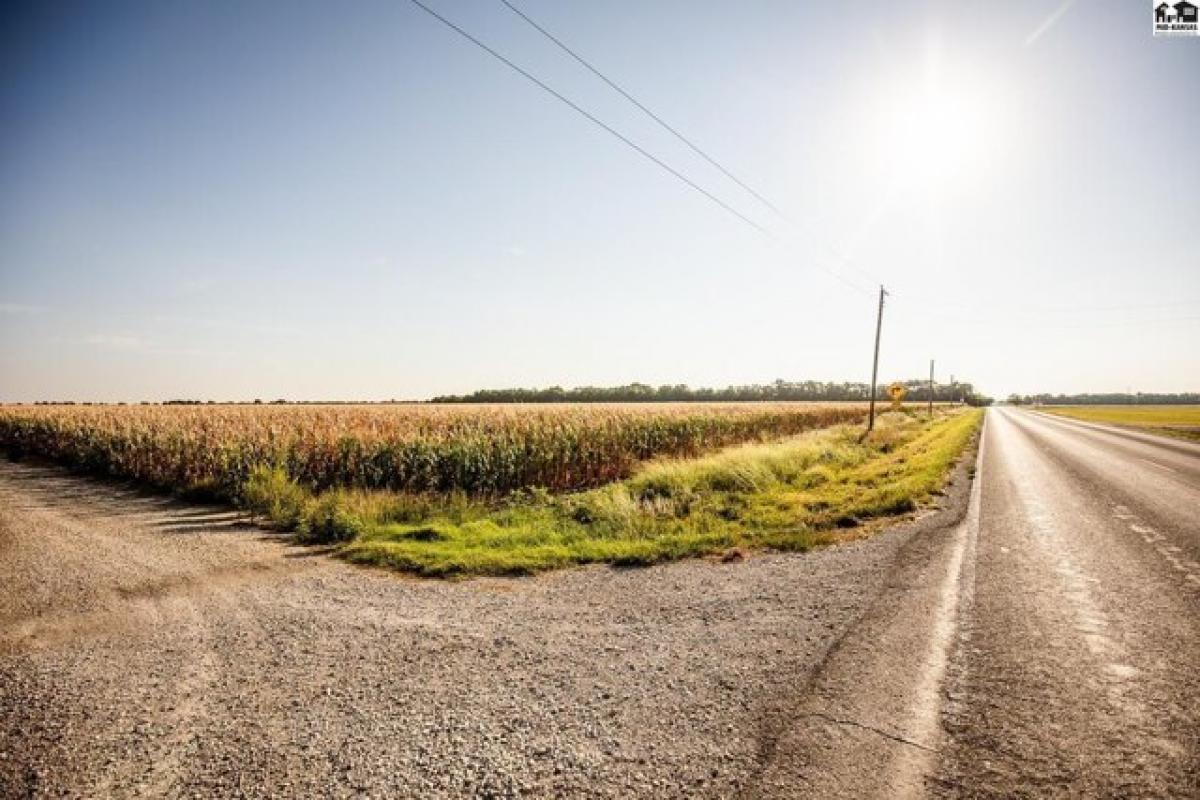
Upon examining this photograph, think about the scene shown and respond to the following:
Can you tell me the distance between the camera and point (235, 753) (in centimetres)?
323

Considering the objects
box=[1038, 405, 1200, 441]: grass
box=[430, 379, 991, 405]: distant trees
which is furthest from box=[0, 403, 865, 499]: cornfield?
box=[430, 379, 991, 405]: distant trees

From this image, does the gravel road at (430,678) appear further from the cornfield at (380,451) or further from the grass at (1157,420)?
the grass at (1157,420)

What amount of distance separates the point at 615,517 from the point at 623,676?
18.3 feet

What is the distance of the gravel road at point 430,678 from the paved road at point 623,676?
0.07ft

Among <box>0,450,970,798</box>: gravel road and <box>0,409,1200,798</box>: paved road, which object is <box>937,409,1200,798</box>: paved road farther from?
<box>0,450,970,798</box>: gravel road

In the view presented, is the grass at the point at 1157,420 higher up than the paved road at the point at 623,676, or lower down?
higher up

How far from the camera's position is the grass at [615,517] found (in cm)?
760

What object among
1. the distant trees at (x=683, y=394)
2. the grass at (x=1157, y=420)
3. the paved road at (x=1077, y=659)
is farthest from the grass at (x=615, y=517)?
the distant trees at (x=683, y=394)

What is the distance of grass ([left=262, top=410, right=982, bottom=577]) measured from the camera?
760cm

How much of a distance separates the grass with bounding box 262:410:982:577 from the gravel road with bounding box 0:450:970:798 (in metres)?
0.65

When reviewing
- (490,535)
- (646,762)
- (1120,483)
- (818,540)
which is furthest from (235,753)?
(1120,483)

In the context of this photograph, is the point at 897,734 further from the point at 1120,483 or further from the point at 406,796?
the point at 1120,483

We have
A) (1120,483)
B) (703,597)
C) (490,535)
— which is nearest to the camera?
(703,597)

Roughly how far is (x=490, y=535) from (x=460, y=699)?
15.8 feet
